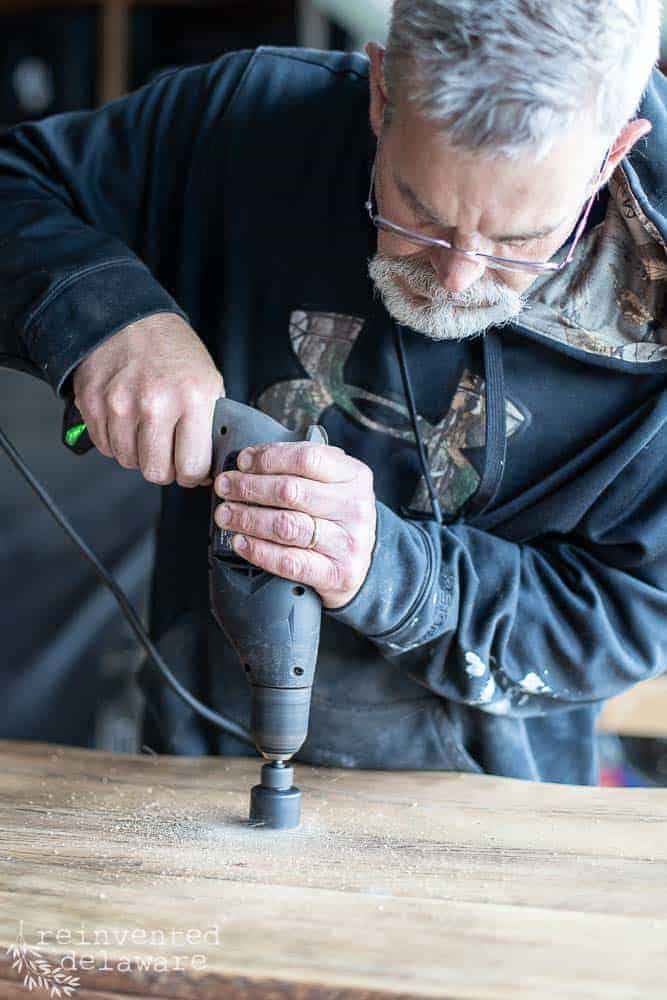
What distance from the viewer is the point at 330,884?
2.99 feet

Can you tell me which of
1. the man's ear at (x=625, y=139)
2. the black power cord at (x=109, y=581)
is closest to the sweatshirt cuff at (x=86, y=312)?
the black power cord at (x=109, y=581)

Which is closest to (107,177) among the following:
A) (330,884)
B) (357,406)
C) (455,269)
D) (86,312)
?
(86,312)

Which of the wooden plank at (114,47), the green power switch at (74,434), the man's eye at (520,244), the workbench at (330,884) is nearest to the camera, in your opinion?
the workbench at (330,884)

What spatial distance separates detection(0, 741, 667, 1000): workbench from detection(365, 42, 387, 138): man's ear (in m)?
0.68

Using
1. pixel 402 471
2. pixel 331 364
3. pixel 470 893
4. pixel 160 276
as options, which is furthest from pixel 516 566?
pixel 160 276

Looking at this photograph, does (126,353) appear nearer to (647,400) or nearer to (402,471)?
(402,471)

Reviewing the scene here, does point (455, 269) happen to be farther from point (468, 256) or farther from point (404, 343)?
point (404, 343)

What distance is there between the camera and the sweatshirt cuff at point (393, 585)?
1087 mm

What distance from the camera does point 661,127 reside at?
1118 mm

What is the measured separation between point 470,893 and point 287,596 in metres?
0.31

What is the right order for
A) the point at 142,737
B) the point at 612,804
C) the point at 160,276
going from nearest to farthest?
the point at 612,804, the point at 160,276, the point at 142,737

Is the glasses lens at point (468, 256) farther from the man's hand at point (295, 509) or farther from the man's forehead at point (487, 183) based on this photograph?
the man's hand at point (295, 509)

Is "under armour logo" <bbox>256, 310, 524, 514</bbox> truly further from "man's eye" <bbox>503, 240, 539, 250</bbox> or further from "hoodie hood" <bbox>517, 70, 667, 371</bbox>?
"man's eye" <bbox>503, 240, 539, 250</bbox>

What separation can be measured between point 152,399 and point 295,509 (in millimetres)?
169
